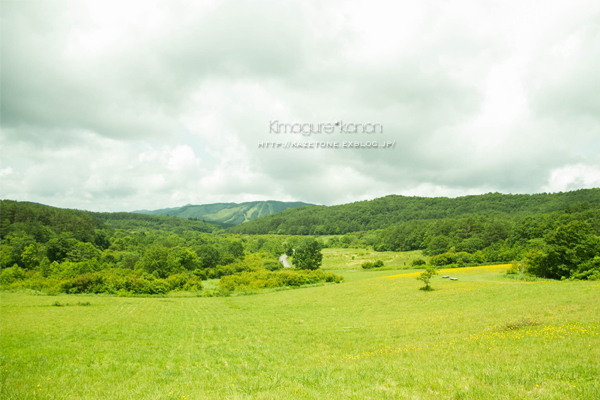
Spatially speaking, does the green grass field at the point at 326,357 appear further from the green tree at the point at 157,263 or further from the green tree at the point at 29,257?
the green tree at the point at 29,257

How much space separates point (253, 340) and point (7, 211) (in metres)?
156

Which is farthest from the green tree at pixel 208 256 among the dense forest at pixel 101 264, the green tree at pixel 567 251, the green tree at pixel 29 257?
the green tree at pixel 567 251

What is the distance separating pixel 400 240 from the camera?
485ft

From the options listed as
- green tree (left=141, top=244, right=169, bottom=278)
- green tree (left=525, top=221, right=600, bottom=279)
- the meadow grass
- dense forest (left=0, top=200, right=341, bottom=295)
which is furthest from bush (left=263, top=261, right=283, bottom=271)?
green tree (left=525, top=221, right=600, bottom=279)

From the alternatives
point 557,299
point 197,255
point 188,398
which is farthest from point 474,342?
point 197,255

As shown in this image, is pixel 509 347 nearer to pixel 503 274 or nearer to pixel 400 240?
pixel 503 274

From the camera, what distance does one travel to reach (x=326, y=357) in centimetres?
1512

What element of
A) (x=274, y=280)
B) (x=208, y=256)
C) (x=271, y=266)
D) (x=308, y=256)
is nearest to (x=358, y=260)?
(x=308, y=256)

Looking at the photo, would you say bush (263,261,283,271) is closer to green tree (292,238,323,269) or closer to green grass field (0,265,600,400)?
green tree (292,238,323,269)

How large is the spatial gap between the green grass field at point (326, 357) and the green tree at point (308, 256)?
71.1m

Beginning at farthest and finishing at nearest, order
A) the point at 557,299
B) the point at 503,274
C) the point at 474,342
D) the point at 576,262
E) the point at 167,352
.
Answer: the point at 503,274 → the point at 576,262 → the point at 557,299 → the point at 167,352 → the point at 474,342

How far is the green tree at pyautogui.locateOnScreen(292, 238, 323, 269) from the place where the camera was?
10144 cm

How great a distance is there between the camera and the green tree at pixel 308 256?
101438 millimetres

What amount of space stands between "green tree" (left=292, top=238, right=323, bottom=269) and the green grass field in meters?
71.1
